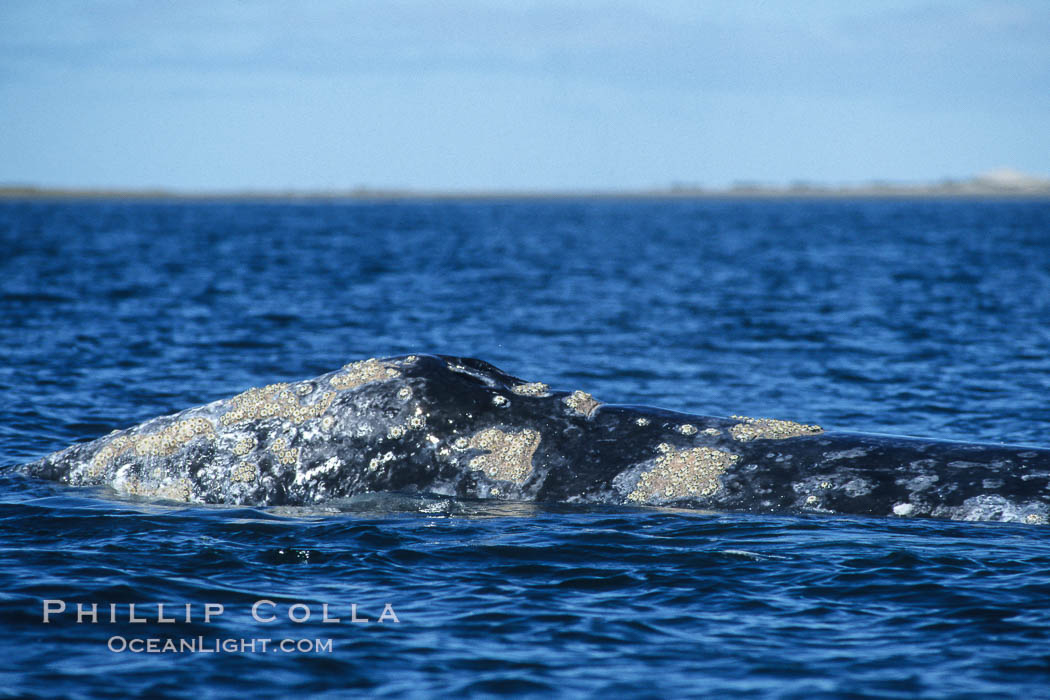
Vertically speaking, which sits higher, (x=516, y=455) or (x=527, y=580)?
(x=516, y=455)

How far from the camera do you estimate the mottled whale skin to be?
31.2 feet

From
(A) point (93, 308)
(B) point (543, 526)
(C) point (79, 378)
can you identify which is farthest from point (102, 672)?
(A) point (93, 308)

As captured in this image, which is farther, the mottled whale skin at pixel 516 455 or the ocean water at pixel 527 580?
the mottled whale skin at pixel 516 455

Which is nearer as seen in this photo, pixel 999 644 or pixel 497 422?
pixel 999 644

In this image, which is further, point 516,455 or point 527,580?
point 516,455

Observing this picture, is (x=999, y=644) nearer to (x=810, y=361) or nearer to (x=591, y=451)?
(x=591, y=451)

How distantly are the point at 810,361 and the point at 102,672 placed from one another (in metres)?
14.7

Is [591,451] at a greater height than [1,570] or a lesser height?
greater

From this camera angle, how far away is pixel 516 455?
9.88m

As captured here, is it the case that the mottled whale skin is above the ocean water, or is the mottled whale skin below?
above

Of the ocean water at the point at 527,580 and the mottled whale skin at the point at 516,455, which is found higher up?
the mottled whale skin at the point at 516,455

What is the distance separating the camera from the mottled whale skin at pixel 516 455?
9523 mm

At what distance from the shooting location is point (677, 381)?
57.1 ft

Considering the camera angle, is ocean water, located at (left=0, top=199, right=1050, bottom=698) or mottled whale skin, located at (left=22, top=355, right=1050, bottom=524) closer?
ocean water, located at (left=0, top=199, right=1050, bottom=698)
